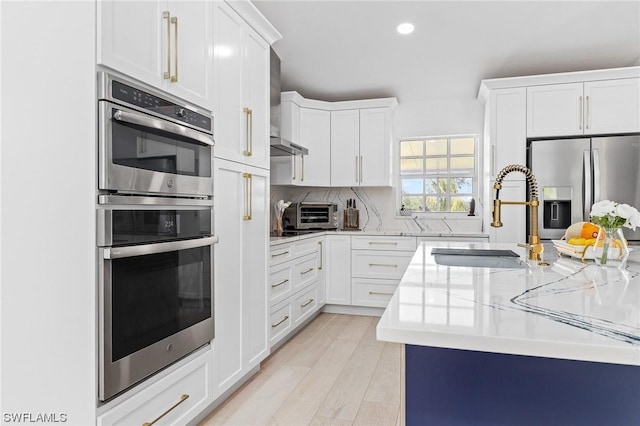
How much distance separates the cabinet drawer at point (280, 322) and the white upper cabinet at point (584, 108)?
273 cm

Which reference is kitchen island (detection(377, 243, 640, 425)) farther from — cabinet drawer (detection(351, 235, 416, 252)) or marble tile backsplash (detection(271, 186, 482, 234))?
marble tile backsplash (detection(271, 186, 482, 234))

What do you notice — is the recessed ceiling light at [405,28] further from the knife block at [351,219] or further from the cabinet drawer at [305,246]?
the knife block at [351,219]

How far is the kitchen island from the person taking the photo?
2.39 feet

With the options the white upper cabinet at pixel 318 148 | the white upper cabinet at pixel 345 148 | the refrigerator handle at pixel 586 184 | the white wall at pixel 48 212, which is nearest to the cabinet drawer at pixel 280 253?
the white upper cabinet at pixel 318 148

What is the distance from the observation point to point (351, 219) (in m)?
4.70

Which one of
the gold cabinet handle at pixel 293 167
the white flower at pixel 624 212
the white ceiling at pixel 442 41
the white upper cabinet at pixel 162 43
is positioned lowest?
the white flower at pixel 624 212

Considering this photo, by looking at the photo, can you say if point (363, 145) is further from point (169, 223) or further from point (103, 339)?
point (103, 339)

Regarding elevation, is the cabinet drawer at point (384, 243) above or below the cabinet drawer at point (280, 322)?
above

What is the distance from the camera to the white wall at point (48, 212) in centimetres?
130

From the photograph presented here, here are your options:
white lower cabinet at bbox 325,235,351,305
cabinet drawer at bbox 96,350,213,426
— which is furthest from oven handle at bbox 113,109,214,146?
white lower cabinet at bbox 325,235,351,305

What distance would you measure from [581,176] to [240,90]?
10.0ft

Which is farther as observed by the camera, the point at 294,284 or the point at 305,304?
the point at 305,304

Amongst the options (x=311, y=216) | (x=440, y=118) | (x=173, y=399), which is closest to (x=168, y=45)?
(x=173, y=399)

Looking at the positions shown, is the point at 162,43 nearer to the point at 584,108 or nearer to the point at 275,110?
the point at 275,110
